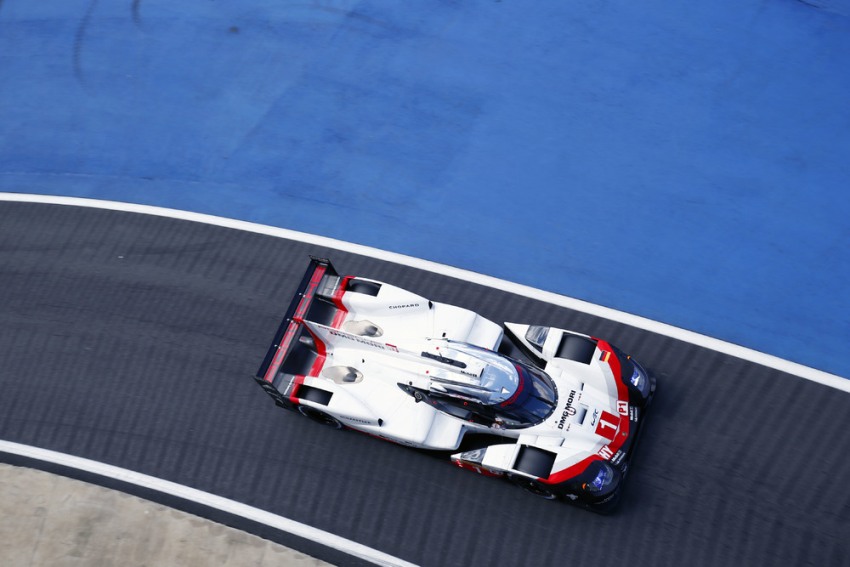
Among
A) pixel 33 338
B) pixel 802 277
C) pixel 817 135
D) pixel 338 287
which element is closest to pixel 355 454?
pixel 338 287

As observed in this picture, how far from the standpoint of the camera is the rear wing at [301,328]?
470 inches

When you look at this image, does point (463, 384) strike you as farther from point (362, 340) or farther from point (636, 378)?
point (636, 378)

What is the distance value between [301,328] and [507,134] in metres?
5.82

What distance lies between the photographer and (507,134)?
14.8 meters

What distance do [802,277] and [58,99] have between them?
15.8m

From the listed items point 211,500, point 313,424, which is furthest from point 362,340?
point 211,500

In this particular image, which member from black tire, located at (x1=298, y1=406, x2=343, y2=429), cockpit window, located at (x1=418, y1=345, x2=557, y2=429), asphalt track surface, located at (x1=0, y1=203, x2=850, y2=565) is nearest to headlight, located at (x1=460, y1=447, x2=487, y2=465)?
cockpit window, located at (x1=418, y1=345, x2=557, y2=429)

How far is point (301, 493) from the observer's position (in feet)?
41.4

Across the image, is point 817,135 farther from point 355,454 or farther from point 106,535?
point 106,535

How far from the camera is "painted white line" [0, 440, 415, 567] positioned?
12016mm

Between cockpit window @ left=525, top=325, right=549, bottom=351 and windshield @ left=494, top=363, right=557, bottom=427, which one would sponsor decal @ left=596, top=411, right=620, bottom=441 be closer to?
windshield @ left=494, top=363, right=557, bottom=427

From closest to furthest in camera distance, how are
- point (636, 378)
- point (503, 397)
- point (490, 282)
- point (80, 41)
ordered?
point (503, 397)
point (636, 378)
point (490, 282)
point (80, 41)

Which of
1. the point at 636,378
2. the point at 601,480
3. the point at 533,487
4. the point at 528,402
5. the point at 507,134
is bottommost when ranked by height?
the point at 533,487

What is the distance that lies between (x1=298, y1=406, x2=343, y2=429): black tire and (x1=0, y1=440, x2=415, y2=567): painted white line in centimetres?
170
